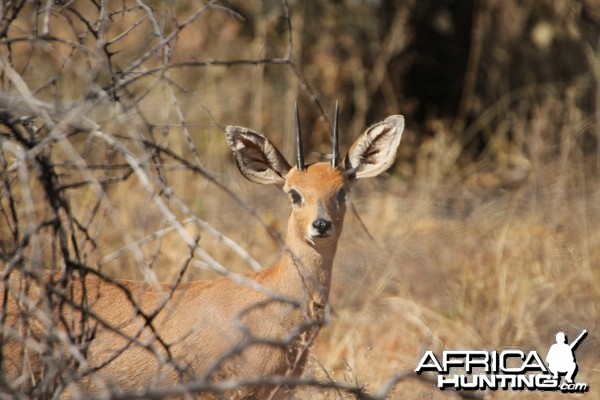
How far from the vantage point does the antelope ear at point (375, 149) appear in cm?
541

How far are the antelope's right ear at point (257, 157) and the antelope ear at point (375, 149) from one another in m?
0.40

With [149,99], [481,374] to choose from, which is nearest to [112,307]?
[481,374]

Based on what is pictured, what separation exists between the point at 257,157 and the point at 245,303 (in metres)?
0.93

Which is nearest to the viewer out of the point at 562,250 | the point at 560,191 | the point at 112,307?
the point at 112,307

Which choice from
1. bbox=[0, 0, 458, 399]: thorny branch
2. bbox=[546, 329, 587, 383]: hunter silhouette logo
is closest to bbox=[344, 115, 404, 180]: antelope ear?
bbox=[0, 0, 458, 399]: thorny branch

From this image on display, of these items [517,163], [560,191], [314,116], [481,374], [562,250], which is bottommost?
[481,374]

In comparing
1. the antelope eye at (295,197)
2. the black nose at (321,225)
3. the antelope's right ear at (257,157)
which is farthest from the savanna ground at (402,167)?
the black nose at (321,225)

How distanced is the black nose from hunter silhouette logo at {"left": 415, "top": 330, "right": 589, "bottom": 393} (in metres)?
0.94

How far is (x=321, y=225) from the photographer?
16.1 ft

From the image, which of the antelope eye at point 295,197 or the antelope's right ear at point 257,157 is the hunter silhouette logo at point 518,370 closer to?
the antelope eye at point 295,197

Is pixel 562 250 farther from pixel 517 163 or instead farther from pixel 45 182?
pixel 45 182

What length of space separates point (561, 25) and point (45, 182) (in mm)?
8763

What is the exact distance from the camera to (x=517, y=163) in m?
9.77

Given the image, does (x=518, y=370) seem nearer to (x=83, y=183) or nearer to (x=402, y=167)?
(x=83, y=183)
